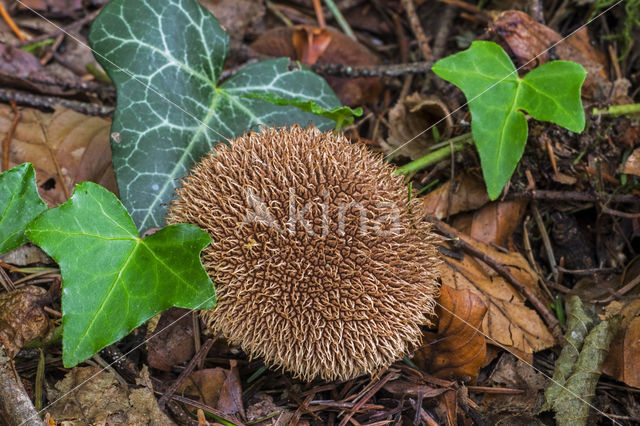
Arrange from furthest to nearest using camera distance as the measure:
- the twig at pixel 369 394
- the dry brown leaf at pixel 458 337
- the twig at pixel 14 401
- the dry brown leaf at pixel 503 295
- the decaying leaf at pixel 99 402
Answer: the dry brown leaf at pixel 503 295 < the dry brown leaf at pixel 458 337 < the twig at pixel 369 394 < the decaying leaf at pixel 99 402 < the twig at pixel 14 401

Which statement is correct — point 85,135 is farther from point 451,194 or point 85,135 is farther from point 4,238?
point 451,194

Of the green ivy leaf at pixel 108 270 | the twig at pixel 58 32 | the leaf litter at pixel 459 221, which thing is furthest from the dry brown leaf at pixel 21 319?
the twig at pixel 58 32

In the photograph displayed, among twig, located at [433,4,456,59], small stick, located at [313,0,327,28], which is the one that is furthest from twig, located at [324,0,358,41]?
twig, located at [433,4,456,59]

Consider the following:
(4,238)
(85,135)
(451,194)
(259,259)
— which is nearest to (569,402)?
(451,194)

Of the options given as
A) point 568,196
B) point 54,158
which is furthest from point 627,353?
point 54,158

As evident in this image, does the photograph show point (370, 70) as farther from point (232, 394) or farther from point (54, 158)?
point (232, 394)

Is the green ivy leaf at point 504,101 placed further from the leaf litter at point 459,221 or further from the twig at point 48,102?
the twig at point 48,102

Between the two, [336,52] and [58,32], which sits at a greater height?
[58,32]
